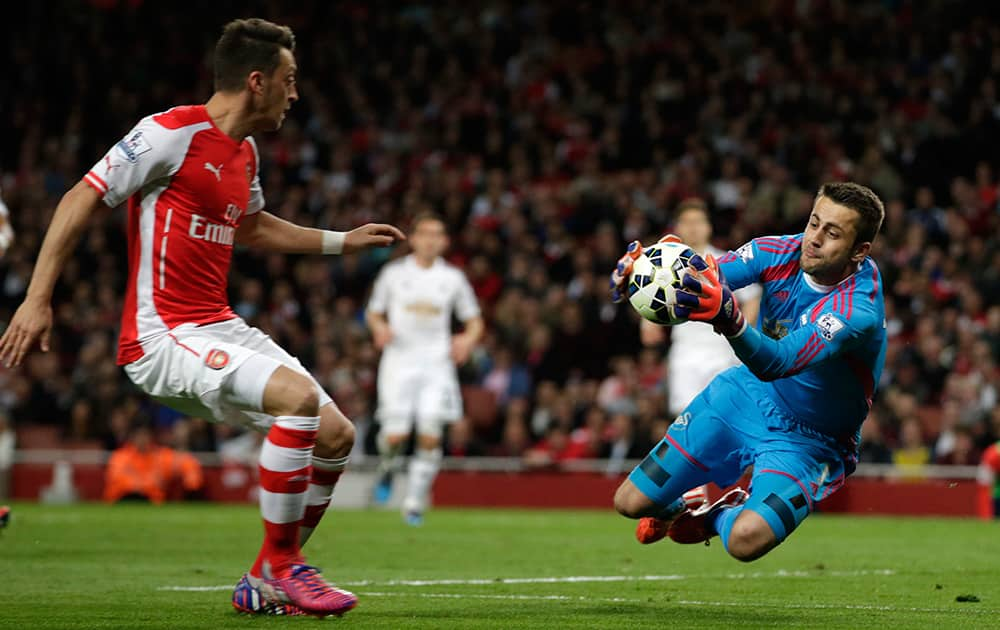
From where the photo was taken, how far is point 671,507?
669 centimetres

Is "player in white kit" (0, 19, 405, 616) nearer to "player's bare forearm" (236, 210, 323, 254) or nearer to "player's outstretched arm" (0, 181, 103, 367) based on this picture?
"player's outstretched arm" (0, 181, 103, 367)

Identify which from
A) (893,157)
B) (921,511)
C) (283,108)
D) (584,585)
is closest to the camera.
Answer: (283,108)

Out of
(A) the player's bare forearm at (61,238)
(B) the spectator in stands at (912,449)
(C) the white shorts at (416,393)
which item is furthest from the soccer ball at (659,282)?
(B) the spectator in stands at (912,449)

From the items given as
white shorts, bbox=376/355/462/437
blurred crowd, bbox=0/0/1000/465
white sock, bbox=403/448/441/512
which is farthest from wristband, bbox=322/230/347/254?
blurred crowd, bbox=0/0/1000/465

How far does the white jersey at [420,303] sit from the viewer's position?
1379 cm

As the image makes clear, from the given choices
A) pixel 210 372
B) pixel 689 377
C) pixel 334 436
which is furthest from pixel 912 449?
pixel 210 372

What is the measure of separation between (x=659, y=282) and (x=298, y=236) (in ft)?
6.39

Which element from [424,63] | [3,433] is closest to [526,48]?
[424,63]

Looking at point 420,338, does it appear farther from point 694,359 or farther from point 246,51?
point 246,51

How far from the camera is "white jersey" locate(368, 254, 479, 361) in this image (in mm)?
13789

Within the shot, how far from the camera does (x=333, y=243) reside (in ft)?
22.1

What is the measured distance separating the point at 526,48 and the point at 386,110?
256cm

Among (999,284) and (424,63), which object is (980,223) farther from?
(424,63)

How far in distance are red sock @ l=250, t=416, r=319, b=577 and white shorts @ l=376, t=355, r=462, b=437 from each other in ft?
25.6
